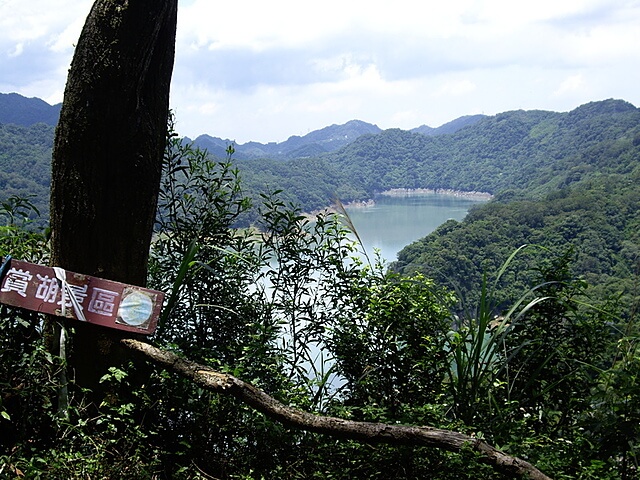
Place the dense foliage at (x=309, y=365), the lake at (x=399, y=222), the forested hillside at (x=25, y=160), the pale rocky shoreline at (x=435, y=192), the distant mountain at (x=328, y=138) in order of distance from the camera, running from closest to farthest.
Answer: the dense foliage at (x=309, y=365), the forested hillside at (x=25, y=160), the lake at (x=399, y=222), the pale rocky shoreline at (x=435, y=192), the distant mountain at (x=328, y=138)

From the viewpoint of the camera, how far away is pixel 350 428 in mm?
1442

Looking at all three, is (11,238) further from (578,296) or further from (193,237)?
(578,296)

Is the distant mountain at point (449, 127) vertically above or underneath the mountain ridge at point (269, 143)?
above

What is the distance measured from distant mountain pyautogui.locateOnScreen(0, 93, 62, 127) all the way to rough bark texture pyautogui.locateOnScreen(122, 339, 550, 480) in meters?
43.2

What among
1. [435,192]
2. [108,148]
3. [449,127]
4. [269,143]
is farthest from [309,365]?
[449,127]

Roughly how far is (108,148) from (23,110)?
4727 centimetres

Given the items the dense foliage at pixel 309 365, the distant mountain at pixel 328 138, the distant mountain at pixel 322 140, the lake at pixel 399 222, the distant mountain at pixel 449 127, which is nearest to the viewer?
the dense foliage at pixel 309 365

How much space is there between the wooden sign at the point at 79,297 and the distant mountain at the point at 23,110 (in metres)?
42.9

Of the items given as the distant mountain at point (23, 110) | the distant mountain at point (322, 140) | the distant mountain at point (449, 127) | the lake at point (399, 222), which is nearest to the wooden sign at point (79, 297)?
the lake at point (399, 222)

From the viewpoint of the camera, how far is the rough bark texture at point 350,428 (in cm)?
138

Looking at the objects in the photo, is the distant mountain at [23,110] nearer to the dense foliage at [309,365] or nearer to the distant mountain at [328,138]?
the distant mountain at [328,138]

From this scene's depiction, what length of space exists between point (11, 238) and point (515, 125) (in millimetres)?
72447

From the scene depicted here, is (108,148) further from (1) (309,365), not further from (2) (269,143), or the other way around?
(2) (269,143)

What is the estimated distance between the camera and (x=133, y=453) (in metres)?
1.59
